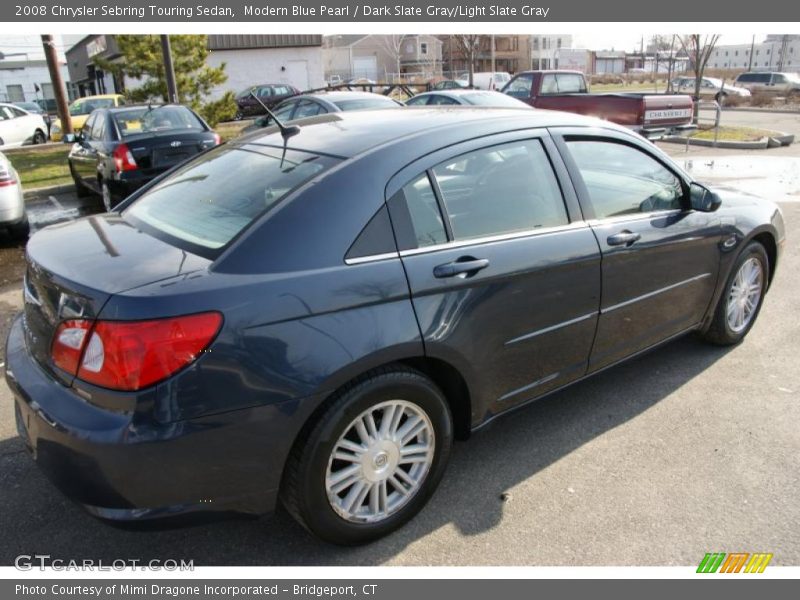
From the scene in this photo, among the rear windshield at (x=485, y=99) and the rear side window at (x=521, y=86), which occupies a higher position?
the rear side window at (x=521, y=86)

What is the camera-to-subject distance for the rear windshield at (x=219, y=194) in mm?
2520

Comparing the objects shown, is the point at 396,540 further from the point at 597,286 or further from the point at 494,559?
the point at 597,286

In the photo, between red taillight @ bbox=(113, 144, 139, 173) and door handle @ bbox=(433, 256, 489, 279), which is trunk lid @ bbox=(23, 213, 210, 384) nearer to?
door handle @ bbox=(433, 256, 489, 279)

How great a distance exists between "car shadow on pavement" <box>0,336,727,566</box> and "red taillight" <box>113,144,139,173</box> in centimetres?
510

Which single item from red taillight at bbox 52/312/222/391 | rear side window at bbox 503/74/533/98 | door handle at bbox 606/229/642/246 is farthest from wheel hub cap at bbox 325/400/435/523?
rear side window at bbox 503/74/533/98

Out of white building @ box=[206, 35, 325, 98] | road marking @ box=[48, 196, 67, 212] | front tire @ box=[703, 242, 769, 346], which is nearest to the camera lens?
front tire @ box=[703, 242, 769, 346]

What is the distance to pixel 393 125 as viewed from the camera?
2.97 meters

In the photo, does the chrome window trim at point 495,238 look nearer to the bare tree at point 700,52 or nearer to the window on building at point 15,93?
the bare tree at point 700,52

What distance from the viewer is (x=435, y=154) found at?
2.74 metres

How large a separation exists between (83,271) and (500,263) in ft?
5.47

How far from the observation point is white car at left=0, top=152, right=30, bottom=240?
7035 millimetres

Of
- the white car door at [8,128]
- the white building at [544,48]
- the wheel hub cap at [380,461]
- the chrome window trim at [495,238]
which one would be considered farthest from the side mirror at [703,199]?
the white building at [544,48]

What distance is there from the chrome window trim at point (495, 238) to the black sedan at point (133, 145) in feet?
21.1

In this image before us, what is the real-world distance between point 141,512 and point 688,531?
220 centimetres
